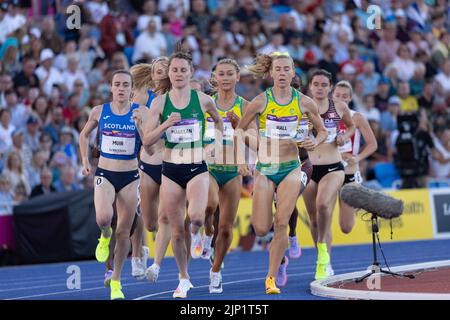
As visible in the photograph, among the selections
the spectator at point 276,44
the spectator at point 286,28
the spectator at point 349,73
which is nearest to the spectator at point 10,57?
the spectator at point 276,44

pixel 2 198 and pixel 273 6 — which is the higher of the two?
pixel 273 6

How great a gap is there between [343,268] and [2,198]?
20.2 ft

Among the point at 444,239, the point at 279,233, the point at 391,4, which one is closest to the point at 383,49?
the point at 391,4

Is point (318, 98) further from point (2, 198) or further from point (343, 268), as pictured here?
point (2, 198)

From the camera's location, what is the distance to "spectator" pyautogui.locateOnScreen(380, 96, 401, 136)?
77.5 ft

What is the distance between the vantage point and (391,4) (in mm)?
26656

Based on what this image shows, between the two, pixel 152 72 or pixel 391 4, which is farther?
pixel 391 4

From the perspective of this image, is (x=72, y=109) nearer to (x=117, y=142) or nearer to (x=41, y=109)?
(x=41, y=109)

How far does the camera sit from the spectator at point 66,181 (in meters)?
19.4

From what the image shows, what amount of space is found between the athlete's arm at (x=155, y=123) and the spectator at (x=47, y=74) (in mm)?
9223

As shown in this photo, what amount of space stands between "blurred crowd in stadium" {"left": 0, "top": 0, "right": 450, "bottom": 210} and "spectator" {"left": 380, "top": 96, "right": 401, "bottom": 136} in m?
0.03

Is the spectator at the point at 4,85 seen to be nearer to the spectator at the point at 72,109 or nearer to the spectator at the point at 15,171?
the spectator at the point at 72,109

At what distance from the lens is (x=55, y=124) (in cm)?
1981

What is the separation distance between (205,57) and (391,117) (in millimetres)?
4250
